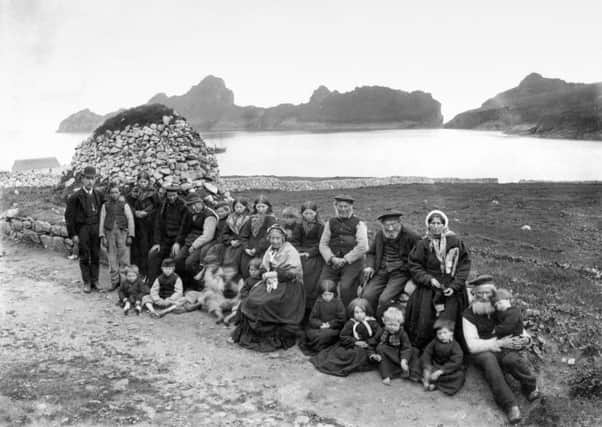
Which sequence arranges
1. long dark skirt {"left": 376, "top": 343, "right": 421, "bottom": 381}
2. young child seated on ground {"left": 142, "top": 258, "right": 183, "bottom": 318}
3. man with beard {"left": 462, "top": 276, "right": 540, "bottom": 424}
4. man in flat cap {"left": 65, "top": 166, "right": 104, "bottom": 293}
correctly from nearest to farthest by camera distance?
man with beard {"left": 462, "top": 276, "right": 540, "bottom": 424}, long dark skirt {"left": 376, "top": 343, "right": 421, "bottom": 381}, young child seated on ground {"left": 142, "top": 258, "right": 183, "bottom": 318}, man in flat cap {"left": 65, "top": 166, "right": 104, "bottom": 293}

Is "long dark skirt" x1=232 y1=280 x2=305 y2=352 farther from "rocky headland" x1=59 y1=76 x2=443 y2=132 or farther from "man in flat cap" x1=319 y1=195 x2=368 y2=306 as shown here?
"rocky headland" x1=59 y1=76 x2=443 y2=132

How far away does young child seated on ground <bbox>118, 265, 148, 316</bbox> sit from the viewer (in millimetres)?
7855

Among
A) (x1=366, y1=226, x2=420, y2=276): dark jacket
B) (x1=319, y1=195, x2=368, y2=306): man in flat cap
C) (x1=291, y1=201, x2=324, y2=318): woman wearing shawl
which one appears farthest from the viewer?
(x1=291, y1=201, x2=324, y2=318): woman wearing shawl

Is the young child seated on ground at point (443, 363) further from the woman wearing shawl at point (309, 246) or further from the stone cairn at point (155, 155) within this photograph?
the stone cairn at point (155, 155)

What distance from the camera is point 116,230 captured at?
8938mm

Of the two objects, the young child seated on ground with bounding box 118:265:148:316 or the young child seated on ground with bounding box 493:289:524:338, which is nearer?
the young child seated on ground with bounding box 493:289:524:338

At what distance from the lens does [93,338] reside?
6.69m

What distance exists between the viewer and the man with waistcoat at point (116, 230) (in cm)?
884

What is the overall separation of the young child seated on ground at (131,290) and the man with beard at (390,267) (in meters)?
3.70

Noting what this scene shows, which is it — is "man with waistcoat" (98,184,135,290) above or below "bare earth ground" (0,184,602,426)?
above

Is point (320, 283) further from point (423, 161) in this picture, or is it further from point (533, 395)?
point (423, 161)

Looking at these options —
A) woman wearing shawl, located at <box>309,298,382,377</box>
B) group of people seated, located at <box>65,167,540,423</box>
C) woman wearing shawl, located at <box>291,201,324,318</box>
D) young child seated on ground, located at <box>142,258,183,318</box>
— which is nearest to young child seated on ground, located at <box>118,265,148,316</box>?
group of people seated, located at <box>65,167,540,423</box>

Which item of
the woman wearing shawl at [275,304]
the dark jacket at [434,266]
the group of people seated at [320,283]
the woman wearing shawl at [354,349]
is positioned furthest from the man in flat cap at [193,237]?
the dark jacket at [434,266]

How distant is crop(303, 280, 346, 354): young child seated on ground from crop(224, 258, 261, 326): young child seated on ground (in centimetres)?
120
